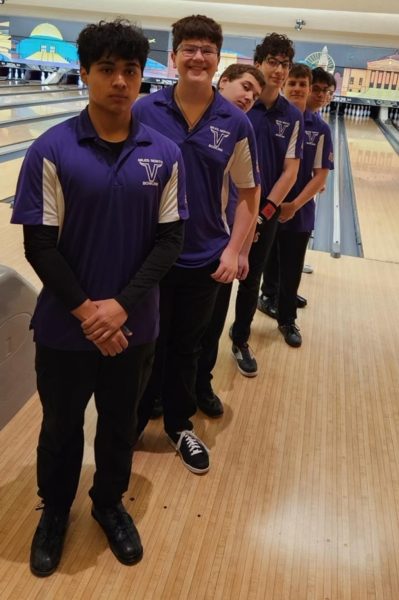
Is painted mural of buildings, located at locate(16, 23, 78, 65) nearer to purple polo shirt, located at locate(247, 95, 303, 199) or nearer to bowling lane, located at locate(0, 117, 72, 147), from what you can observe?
bowling lane, located at locate(0, 117, 72, 147)

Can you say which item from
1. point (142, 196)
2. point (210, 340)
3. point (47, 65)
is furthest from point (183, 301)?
point (47, 65)

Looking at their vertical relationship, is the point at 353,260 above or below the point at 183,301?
below

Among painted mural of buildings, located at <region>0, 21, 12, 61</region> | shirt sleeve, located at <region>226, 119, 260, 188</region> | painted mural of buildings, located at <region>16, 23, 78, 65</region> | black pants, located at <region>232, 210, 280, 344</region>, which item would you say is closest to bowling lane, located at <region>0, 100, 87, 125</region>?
painted mural of buildings, located at <region>16, 23, 78, 65</region>

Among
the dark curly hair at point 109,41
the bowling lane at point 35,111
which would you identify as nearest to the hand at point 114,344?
the dark curly hair at point 109,41

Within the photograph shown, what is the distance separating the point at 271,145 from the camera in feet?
6.33

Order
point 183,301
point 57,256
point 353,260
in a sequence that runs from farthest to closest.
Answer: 1. point 353,260
2. point 183,301
3. point 57,256

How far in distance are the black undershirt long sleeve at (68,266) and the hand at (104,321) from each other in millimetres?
16

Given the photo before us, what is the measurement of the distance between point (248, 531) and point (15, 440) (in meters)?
0.73

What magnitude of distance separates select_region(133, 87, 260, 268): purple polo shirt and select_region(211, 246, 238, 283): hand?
3cm

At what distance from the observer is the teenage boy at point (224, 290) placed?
168cm

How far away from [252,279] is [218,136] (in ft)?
2.70

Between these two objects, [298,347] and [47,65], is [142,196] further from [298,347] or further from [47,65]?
[47,65]

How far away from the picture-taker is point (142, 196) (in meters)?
1.04

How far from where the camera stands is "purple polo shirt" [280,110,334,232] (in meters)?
2.23
